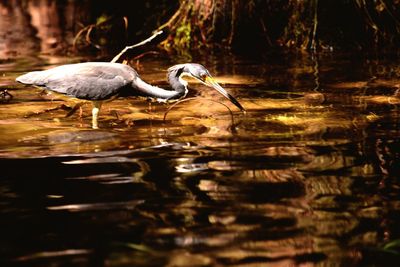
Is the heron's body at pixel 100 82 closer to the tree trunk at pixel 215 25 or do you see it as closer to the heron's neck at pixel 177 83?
the heron's neck at pixel 177 83

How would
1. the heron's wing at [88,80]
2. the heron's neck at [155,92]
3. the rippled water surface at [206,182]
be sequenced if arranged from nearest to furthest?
1. the rippled water surface at [206,182]
2. the heron's wing at [88,80]
3. the heron's neck at [155,92]

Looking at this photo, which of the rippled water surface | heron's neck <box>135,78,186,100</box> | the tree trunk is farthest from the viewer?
the tree trunk

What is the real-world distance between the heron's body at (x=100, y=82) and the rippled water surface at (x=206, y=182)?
Result: 26cm

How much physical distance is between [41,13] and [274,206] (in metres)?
17.7

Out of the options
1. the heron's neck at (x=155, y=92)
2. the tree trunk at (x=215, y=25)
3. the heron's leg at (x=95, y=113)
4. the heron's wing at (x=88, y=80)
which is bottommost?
the heron's leg at (x=95, y=113)

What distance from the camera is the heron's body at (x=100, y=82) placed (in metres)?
6.33

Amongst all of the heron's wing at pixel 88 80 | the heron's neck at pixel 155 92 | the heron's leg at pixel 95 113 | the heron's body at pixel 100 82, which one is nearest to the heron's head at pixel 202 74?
the heron's body at pixel 100 82

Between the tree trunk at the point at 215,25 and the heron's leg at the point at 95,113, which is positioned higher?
the tree trunk at the point at 215,25

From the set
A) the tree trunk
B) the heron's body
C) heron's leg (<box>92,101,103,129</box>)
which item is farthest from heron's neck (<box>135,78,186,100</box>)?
the tree trunk

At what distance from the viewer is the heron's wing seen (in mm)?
6324

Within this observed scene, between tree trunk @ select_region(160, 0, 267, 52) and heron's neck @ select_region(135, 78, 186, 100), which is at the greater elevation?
tree trunk @ select_region(160, 0, 267, 52)

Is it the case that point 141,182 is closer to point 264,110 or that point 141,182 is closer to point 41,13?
point 264,110

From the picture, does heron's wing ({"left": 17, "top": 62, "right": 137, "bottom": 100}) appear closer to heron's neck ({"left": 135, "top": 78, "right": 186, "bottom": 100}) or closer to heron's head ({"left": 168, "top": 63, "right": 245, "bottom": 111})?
heron's neck ({"left": 135, "top": 78, "right": 186, "bottom": 100})

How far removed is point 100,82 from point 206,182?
86.7 inches
